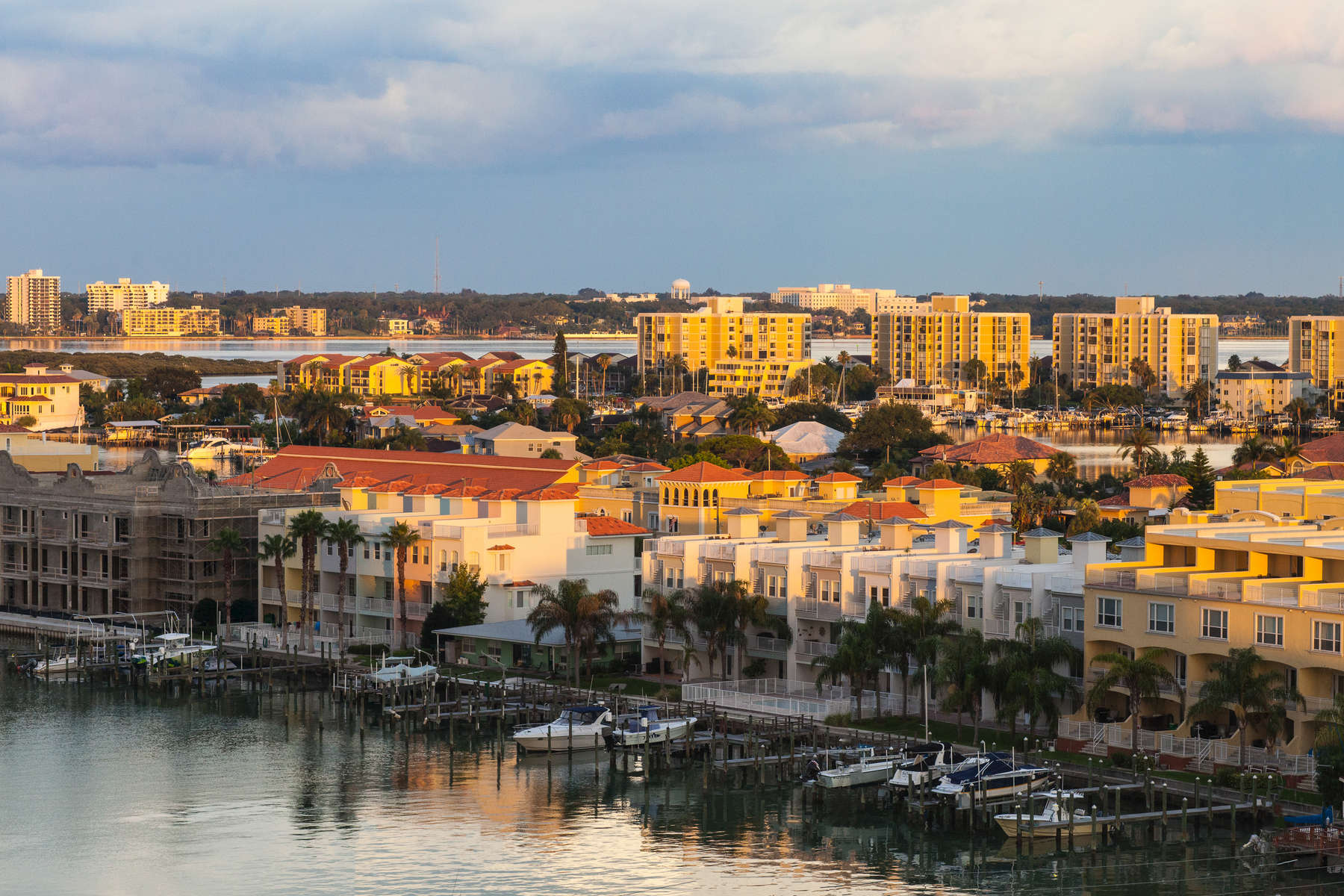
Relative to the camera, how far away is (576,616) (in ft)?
196

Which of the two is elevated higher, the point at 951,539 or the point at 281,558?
the point at 951,539

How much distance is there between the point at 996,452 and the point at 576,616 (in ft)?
302

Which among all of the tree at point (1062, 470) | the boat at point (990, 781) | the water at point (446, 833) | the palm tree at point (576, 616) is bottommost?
the water at point (446, 833)

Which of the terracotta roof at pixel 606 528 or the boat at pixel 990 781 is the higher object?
the terracotta roof at pixel 606 528

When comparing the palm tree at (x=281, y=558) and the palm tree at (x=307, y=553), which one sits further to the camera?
the palm tree at (x=281, y=558)

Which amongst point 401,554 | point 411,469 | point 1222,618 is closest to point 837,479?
point 411,469

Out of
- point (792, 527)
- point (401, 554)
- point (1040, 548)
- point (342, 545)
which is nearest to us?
point (1040, 548)

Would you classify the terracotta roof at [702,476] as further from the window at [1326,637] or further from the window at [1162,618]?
the window at [1326,637]

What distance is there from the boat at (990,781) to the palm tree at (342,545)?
28.3m

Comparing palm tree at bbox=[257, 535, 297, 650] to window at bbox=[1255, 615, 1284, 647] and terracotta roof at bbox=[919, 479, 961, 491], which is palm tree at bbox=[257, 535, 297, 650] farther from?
window at bbox=[1255, 615, 1284, 647]

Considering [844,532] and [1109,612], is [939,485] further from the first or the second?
[1109,612]

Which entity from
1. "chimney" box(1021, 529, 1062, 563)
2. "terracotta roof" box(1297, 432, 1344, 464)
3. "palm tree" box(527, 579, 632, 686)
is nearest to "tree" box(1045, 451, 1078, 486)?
"terracotta roof" box(1297, 432, 1344, 464)

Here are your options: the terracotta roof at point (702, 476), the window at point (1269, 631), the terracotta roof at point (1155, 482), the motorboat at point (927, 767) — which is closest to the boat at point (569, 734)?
the motorboat at point (927, 767)

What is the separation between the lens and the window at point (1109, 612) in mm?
49031
